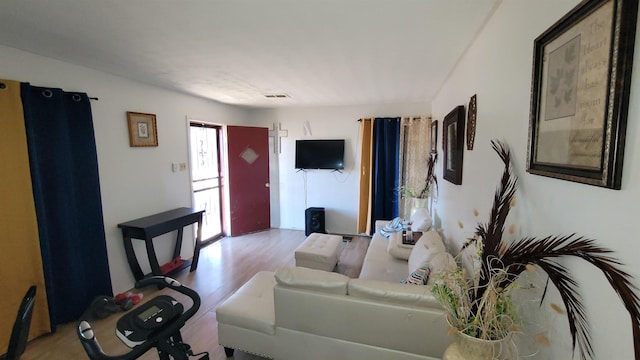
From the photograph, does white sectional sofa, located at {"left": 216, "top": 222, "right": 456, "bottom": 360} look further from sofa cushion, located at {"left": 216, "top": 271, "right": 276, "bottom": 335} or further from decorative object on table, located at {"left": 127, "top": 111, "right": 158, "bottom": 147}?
decorative object on table, located at {"left": 127, "top": 111, "right": 158, "bottom": 147}

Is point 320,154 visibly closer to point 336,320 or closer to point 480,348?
point 336,320

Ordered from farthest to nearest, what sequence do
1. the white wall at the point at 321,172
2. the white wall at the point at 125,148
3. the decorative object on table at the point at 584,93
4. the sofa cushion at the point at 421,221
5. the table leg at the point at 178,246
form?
the white wall at the point at 321,172 → the table leg at the point at 178,246 → the sofa cushion at the point at 421,221 → the white wall at the point at 125,148 → the decorative object on table at the point at 584,93

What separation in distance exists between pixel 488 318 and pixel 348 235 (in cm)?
418

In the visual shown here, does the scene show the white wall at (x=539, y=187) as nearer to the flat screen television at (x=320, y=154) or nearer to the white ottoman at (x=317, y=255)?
the white ottoman at (x=317, y=255)

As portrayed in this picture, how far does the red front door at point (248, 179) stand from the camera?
4.93m

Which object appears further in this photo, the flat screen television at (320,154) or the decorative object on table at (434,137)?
the flat screen television at (320,154)

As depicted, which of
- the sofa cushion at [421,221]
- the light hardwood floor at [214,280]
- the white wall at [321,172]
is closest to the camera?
the light hardwood floor at [214,280]

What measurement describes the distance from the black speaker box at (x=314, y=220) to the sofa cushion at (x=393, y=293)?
3.25 metres

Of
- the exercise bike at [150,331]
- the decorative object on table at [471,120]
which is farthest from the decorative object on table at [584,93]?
the exercise bike at [150,331]

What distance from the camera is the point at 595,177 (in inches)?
28.9

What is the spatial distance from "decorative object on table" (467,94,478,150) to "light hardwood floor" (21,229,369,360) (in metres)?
2.25

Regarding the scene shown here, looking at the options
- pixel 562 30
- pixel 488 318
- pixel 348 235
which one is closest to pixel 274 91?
pixel 348 235

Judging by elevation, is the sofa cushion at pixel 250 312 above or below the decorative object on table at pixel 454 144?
below

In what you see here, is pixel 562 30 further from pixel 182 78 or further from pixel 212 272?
pixel 212 272
